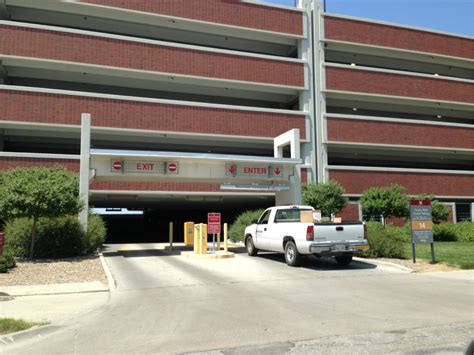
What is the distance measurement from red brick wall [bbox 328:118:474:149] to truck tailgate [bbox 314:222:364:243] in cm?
1936

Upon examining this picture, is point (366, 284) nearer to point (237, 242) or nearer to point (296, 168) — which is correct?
point (296, 168)

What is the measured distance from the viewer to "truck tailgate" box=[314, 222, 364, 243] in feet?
45.3

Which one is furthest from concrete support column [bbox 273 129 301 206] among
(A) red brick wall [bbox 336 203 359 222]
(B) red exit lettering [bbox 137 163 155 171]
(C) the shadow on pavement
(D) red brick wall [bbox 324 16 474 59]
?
(D) red brick wall [bbox 324 16 474 59]

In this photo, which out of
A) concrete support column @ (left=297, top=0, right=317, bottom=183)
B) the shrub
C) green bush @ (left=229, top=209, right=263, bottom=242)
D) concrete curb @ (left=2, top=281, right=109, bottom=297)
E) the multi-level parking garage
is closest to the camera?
concrete curb @ (left=2, top=281, right=109, bottom=297)

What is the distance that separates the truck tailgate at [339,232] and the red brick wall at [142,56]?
19.3 meters

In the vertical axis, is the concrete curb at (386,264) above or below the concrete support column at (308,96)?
below

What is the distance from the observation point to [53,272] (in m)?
13.5

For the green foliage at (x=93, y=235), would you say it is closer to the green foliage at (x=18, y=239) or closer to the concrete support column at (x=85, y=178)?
the concrete support column at (x=85, y=178)

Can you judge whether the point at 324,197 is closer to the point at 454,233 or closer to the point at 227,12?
the point at 454,233

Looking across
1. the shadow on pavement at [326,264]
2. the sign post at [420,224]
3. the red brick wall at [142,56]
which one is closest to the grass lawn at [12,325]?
the shadow on pavement at [326,264]

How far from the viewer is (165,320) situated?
7.73 m

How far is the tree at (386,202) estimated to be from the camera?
26.8m

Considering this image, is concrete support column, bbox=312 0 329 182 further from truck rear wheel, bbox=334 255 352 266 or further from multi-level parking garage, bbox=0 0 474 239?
truck rear wheel, bbox=334 255 352 266

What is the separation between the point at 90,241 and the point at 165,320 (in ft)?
37.6
